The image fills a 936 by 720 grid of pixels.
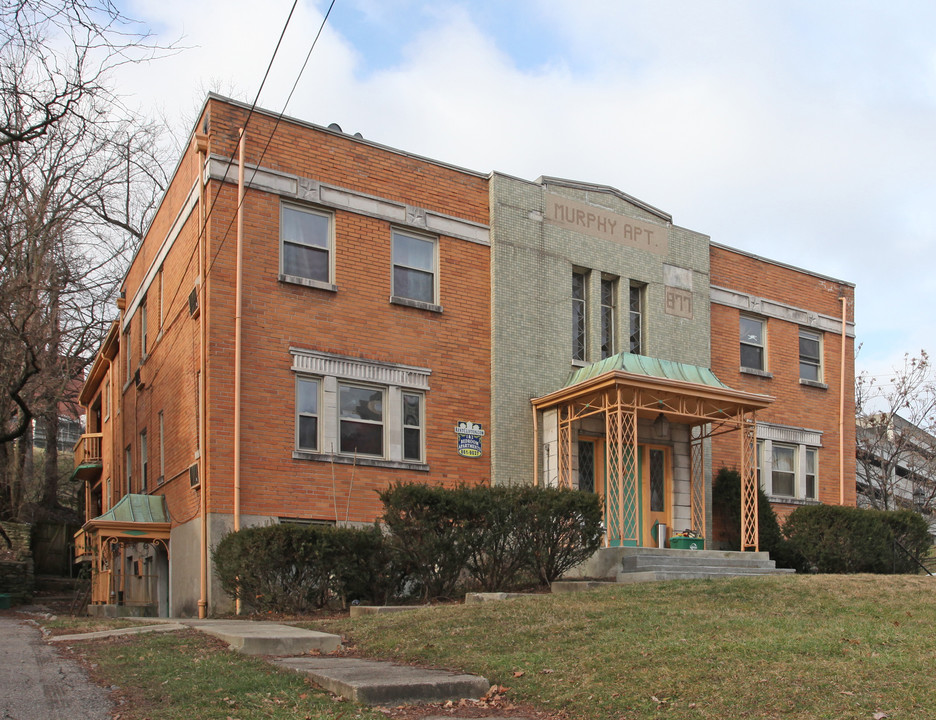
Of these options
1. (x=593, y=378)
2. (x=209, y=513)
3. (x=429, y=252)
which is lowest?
(x=209, y=513)

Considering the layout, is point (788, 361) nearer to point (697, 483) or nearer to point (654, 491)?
point (697, 483)

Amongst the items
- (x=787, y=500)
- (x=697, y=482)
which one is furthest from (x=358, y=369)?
(x=787, y=500)

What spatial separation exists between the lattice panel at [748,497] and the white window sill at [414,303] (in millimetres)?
6442

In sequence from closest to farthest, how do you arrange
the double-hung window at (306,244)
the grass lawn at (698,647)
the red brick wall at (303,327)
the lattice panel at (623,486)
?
the grass lawn at (698,647)
the red brick wall at (303,327)
the double-hung window at (306,244)
the lattice panel at (623,486)

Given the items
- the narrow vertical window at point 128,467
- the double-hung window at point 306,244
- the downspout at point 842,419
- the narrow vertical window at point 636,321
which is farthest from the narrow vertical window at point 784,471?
the narrow vertical window at point 128,467

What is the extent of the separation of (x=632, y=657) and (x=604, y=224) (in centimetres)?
1405

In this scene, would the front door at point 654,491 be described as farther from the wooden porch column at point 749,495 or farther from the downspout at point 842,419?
the downspout at point 842,419

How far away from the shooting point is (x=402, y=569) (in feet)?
46.6

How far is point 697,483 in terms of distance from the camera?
20.9 metres

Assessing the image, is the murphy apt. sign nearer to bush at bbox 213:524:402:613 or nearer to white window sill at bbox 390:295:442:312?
white window sill at bbox 390:295:442:312

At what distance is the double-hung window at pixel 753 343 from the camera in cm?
2355

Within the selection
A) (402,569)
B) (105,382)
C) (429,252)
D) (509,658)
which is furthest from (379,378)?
(105,382)

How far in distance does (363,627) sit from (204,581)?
5763 millimetres

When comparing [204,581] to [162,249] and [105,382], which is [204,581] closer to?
[162,249]
